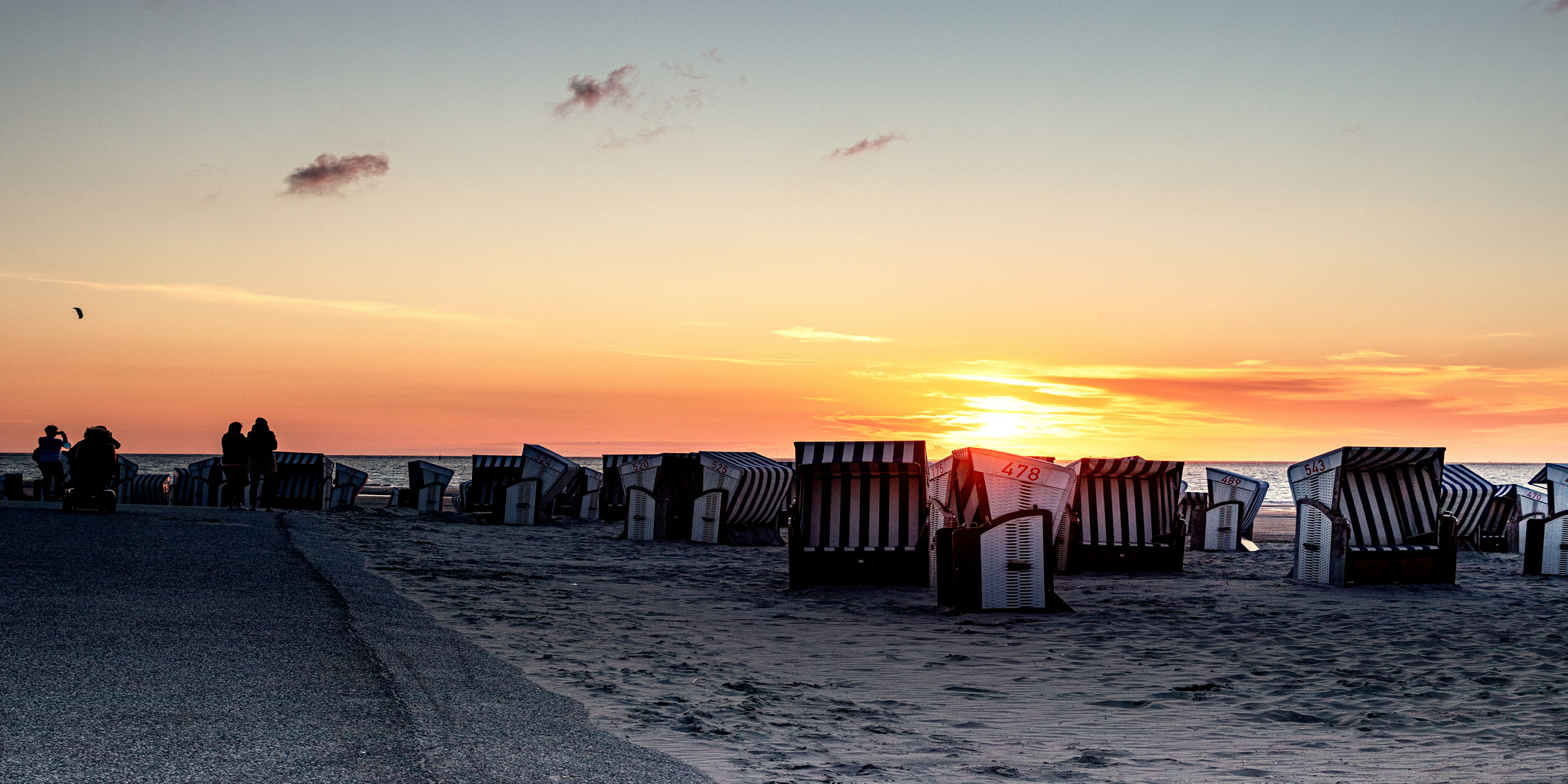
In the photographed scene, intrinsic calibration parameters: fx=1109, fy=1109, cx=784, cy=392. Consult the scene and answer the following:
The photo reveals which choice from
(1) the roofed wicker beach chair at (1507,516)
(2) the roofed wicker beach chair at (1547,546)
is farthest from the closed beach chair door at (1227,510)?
(2) the roofed wicker beach chair at (1547,546)

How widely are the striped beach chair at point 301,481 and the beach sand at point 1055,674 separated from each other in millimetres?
15760

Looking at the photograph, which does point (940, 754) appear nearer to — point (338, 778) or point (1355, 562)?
point (338, 778)

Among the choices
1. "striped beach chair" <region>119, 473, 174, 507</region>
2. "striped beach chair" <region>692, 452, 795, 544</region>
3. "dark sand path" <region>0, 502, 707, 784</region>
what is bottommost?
"striped beach chair" <region>119, 473, 174, 507</region>

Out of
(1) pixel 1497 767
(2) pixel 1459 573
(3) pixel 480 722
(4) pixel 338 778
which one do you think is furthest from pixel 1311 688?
(2) pixel 1459 573

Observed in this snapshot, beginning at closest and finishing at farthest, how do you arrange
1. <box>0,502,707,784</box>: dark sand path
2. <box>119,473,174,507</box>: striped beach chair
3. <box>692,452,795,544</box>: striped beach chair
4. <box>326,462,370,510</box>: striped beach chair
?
1. <box>0,502,707,784</box>: dark sand path
2. <box>692,452,795,544</box>: striped beach chair
3. <box>326,462,370,510</box>: striped beach chair
4. <box>119,473,174,507</box>: striped beach chair

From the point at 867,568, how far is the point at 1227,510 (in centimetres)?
1040

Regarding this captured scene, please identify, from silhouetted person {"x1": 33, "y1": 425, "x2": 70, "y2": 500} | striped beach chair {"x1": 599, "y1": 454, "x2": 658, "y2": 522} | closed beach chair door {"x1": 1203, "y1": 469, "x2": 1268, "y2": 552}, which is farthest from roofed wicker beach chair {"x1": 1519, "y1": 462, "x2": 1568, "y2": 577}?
silhouetted person {"x1": 33, "y1": 425, "x2": 70, "y2": 500}

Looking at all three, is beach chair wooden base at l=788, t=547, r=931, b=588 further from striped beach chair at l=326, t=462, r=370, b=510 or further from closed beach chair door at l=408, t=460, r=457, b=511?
striped beach chair at l=326, t=462, r=370, b=510

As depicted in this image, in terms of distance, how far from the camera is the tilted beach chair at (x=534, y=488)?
24531 millimetres

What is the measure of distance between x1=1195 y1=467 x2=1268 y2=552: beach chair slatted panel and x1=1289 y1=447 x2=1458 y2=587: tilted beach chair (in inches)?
252

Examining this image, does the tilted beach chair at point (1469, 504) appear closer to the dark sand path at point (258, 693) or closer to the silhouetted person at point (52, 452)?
the dark sand path at point (258, 693)

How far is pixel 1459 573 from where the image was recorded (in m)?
15.1

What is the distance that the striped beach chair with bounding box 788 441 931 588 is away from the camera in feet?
42.0

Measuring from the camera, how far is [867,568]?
12.9 meters
